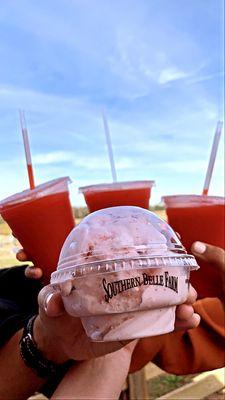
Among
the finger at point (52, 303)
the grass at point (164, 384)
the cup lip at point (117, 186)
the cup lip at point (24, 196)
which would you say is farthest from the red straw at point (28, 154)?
the grass at point (164, 384)

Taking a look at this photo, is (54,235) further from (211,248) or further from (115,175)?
(211,248)

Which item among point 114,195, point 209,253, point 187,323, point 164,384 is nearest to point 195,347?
point 209,253

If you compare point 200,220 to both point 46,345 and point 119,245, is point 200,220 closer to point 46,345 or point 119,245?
point 46,345

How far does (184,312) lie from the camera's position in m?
0.67

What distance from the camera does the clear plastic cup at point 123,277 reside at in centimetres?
55

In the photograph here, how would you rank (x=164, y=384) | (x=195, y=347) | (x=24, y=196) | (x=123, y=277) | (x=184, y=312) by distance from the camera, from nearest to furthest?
(x=123, y=277) → (x=184, y=312) → (x=24, y=196) → (x=195, y=347) → (x=164, y=384)

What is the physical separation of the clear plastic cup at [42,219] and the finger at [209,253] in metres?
0.30

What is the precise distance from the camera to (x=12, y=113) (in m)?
1.15

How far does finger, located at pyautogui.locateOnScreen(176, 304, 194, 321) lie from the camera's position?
2.20 ft

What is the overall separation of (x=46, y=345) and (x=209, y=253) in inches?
16.6

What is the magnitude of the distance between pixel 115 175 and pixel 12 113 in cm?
30

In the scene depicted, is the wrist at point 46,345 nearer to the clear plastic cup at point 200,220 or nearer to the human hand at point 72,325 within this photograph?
the human hand at point 72,325

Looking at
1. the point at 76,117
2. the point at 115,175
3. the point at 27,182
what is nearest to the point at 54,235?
the point at 27,182

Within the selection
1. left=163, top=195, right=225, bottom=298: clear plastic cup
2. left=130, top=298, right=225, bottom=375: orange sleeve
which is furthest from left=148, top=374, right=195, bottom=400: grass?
left=163, top=195, right=225, bottom=298: clear plastic cup
